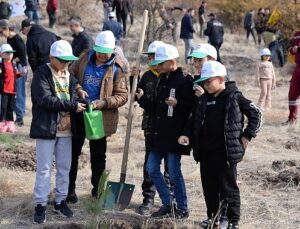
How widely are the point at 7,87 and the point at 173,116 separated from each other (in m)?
4.95

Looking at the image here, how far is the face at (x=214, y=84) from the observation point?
530 centimetres

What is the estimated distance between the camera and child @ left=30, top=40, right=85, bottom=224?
5590 mm

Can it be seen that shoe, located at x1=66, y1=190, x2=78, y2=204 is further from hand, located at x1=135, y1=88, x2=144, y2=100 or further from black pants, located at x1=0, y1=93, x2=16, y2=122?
black pants, located at x1=0, y1=93, x2=16, y2=122

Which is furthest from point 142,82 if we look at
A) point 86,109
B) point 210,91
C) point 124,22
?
point 124,22

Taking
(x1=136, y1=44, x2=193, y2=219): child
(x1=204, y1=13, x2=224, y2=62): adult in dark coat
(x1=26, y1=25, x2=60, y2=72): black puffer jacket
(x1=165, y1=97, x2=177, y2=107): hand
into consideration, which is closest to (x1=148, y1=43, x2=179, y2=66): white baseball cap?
(x1=136, y1=44, x2=193, y2=219): child

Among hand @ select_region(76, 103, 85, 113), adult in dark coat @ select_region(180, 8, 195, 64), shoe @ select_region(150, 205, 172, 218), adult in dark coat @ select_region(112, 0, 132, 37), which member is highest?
adult in dark coat @ select_region(112, 0, 132, 37)

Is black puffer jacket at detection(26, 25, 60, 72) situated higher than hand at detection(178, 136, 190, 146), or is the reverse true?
black puffer jacket at detection(26, 25, 60, 72)

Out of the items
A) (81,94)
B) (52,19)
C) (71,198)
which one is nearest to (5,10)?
(52,19)

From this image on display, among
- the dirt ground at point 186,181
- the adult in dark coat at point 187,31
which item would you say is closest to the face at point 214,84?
the dirt ground at point 186,181

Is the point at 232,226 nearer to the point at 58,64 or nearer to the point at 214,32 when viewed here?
the point at 58,64

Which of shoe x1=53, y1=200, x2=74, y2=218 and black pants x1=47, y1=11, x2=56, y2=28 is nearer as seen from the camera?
shoe x1=53, y1=200, x2=74, y2=218

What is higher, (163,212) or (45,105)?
(45,105)

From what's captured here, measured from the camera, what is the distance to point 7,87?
33.1 ft

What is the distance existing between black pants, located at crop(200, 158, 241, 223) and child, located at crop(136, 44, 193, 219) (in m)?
0.38
